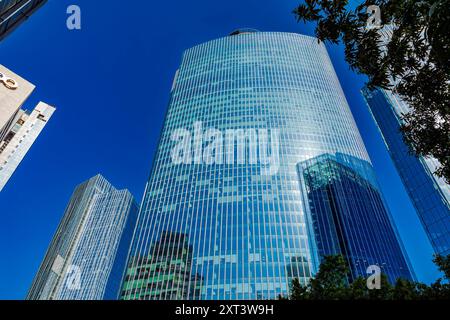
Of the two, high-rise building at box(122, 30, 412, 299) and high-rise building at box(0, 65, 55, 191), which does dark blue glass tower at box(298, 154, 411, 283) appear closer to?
high-rise building at box(122, 30, 412, 299)

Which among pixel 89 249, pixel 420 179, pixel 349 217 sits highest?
pixel 89 249

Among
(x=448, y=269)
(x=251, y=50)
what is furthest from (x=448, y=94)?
(x=251, y=50)

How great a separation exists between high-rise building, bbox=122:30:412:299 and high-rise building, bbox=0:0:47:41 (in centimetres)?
5793

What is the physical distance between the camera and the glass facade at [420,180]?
255ft

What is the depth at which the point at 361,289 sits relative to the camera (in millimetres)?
15875

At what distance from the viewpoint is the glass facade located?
255 ft

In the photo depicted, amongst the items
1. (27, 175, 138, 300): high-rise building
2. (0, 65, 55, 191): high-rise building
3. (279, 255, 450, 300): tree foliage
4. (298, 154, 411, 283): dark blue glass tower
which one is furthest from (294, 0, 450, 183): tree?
(27, 175, 138, 300): high-rise building

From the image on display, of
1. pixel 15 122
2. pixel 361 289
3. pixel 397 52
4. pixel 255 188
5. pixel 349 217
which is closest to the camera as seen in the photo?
pixel 397 52

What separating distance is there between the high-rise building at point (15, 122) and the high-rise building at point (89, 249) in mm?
73891

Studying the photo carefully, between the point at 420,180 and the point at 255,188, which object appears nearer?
the point at 255,188

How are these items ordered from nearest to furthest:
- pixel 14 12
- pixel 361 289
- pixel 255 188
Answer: pixel 361 289, pixel 14 12, pixel 255 188

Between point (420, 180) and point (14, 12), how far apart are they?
101 m

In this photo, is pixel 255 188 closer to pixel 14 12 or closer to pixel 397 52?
pixel 14 12

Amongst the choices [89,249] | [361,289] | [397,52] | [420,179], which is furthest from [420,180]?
[89,249]
